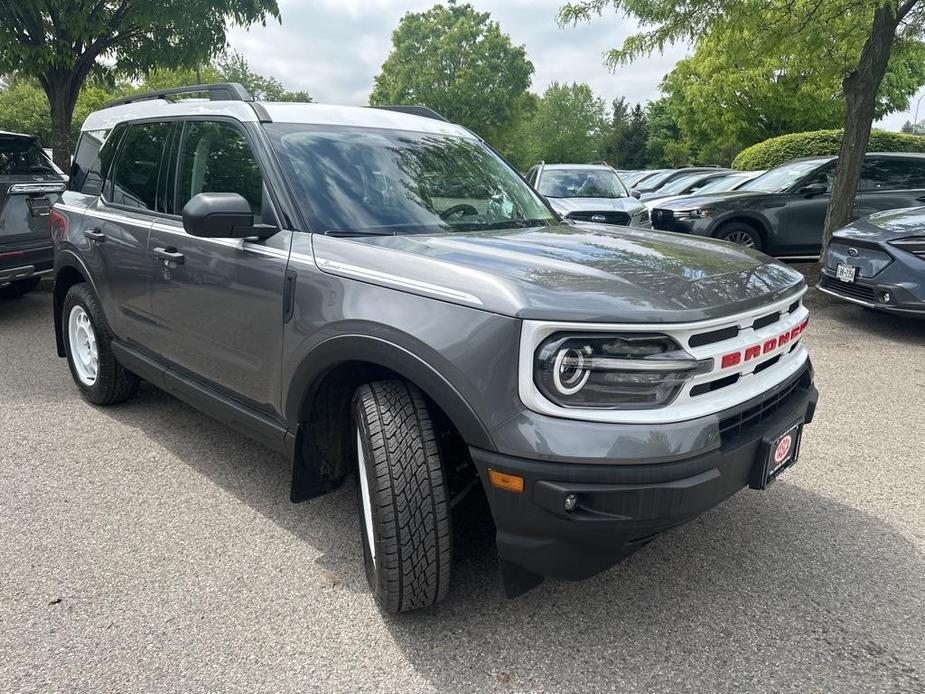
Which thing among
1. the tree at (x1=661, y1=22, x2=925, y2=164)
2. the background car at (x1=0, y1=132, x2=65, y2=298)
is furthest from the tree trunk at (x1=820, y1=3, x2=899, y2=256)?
the tree at (x1=661, y1=22, x2=925, y2=164)

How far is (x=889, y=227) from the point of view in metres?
6.45

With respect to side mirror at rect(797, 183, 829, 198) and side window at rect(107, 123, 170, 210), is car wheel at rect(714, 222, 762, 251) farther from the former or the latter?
side window at rect(107, 123, 170, 210)

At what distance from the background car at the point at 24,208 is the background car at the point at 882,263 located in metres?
7.44

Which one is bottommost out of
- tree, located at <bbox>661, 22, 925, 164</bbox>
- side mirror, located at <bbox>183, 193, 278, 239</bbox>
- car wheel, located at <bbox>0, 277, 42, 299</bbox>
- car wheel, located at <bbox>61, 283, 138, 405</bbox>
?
car wheel, located at <bbox>0, 277, 42, 299</bbox>

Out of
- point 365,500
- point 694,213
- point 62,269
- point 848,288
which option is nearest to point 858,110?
point 694,213

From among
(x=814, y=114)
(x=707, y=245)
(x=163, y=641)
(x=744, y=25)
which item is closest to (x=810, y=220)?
(x=744, y=25)

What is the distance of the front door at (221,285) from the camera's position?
2783 mm

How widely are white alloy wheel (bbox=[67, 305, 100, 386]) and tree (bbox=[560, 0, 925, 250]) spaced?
6.38 m

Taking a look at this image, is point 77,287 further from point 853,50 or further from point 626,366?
point 853,50

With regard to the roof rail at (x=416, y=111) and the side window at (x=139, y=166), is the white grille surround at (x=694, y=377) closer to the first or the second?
the roof rail at (x=416, y=111)

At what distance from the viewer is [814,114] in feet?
81.8

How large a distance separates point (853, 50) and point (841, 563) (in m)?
8.12

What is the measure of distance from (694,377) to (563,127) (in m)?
59.7

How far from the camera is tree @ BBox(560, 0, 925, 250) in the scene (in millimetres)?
7793
